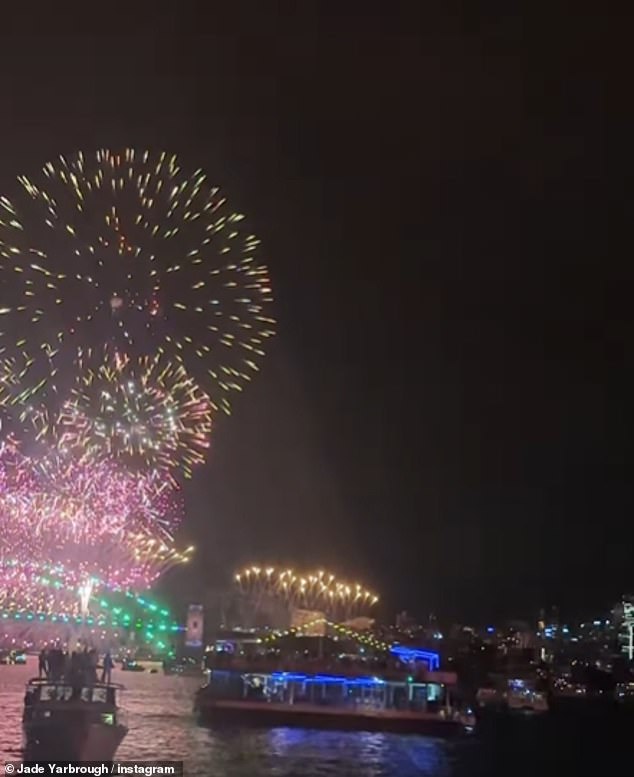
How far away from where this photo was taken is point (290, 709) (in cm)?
6006

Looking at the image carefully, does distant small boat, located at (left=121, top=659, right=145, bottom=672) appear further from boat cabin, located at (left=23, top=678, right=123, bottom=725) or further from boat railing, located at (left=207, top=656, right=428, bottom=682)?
boat cabin, located at (left=23, top=678, right=123, bottom=725)

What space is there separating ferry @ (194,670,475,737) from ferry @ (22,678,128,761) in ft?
87.3

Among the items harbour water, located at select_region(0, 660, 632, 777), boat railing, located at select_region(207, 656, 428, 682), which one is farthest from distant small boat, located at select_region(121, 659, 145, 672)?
boat railing, located at select_region(207, 656, 428, 682)

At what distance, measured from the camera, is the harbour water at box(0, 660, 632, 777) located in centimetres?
3991

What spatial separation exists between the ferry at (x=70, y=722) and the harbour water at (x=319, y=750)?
6.01 ft

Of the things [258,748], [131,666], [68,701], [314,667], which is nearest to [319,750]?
[258,748]

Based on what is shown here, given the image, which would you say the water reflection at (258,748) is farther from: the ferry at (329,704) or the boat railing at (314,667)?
the boat railing at (314,667)

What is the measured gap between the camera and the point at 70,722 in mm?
30578

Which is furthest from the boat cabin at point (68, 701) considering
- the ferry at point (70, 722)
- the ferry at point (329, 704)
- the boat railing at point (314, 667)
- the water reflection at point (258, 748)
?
the boat railing at point (314, 667)

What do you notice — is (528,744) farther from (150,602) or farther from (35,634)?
(150,602)

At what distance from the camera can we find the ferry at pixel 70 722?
30.3m

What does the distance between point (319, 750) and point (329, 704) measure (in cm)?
1295

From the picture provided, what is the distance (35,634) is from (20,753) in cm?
8264

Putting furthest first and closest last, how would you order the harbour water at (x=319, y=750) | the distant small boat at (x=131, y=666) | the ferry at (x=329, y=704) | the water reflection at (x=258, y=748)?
the distant small boat at (x=131, y=666), the ferry at (x=329, y=704), the harbour water at (x=319, y=750), the water reflection at (x=258, y=748)
